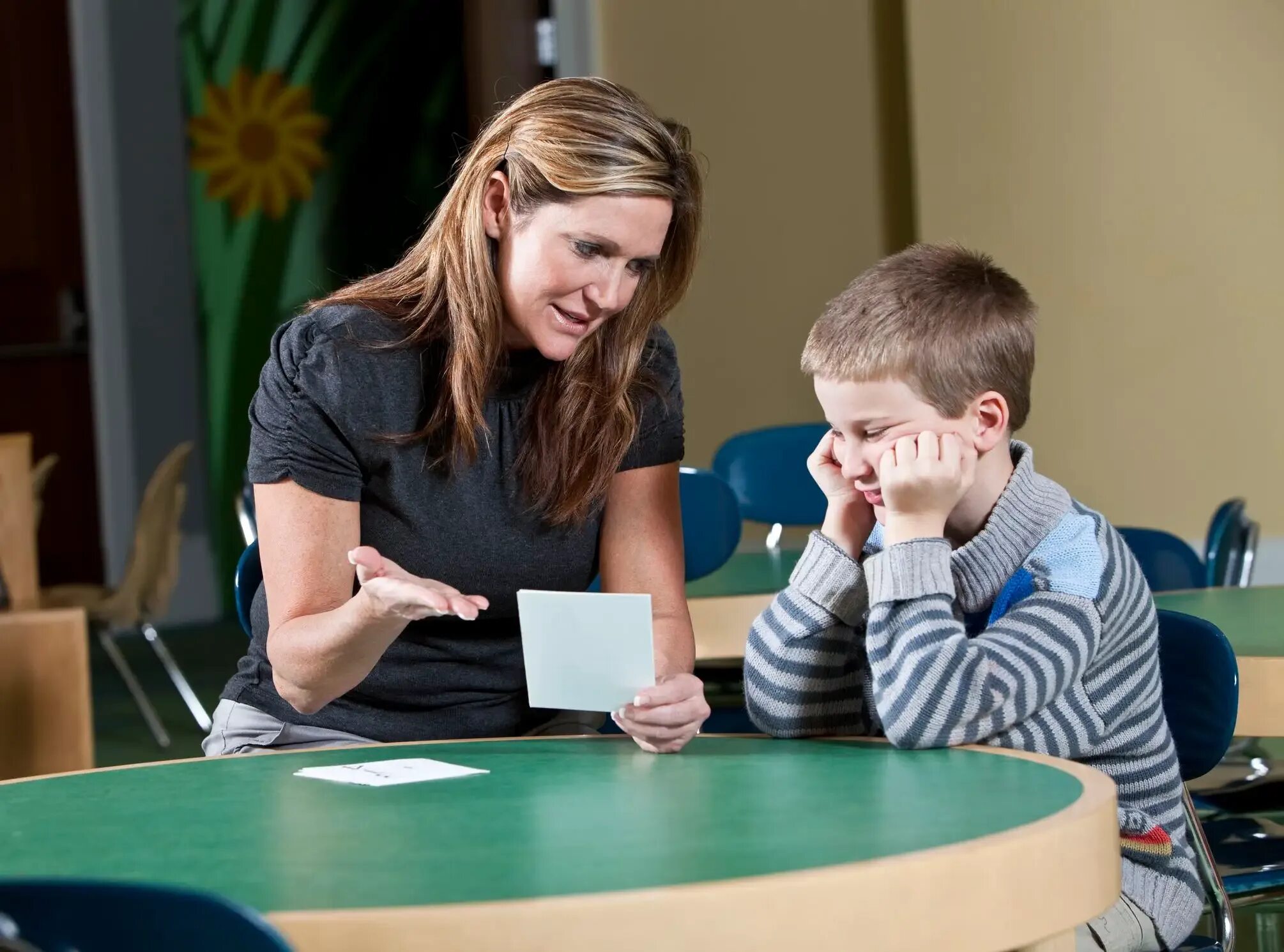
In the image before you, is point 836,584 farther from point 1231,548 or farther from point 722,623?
point 1231,548

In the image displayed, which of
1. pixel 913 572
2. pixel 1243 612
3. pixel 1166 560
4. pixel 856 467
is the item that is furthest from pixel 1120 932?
pixel 1166 560

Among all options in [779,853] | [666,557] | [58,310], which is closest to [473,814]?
[779,853]

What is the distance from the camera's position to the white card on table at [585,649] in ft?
4.66

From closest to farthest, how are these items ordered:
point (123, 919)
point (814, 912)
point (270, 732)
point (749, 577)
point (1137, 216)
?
point (123, 919), point (814, 912), point (270, 732), point (749, 577), point (1137, 216)

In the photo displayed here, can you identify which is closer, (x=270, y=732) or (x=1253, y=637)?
(x=270, y=732)

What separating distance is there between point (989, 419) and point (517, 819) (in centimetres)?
60

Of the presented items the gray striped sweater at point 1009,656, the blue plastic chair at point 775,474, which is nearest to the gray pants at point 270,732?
the gray striped sweater at point 1009,656

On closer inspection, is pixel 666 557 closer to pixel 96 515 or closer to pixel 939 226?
pixel 939 226

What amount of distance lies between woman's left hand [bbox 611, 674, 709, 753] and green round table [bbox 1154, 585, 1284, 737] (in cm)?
72

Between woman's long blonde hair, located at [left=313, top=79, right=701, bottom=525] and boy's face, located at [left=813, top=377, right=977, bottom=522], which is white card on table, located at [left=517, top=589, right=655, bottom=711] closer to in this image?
boy's face, located at [left=813, top=377, right=977, bottom=522]

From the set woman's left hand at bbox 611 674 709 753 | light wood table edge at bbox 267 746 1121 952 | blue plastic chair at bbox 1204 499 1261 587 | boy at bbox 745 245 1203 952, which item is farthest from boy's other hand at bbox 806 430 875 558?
blue plastic chair at bbox 1204 499 1261 587

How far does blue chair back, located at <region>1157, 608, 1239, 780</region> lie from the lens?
5.51 ft

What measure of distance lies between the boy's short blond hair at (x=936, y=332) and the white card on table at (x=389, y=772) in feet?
1.59

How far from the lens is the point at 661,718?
1.46 m
